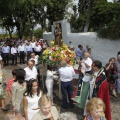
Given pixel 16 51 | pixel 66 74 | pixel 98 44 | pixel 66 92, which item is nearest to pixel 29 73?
pixel 66 74

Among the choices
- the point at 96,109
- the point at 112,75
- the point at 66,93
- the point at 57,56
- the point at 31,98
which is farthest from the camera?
the point at 57,56

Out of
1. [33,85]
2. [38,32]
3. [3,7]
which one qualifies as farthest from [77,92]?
[38,32]

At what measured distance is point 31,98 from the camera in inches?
187

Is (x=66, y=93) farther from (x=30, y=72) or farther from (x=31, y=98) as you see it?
(x=31, y=98)

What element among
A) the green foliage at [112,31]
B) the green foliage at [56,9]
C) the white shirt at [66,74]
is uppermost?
the green foliage at [56,9]

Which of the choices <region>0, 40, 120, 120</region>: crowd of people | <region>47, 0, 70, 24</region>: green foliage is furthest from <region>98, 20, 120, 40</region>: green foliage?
<region>47, 0, 70, 24</region>: green foliage

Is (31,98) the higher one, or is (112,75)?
(31,98)

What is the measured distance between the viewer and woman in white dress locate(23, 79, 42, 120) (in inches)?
186

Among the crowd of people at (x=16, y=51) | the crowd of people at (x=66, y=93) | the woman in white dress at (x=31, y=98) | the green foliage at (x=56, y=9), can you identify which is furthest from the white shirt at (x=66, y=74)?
the green foliage at (x=56, y=9)

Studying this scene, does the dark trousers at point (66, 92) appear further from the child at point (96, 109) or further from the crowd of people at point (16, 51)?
the crowd of people at point (16, 51)

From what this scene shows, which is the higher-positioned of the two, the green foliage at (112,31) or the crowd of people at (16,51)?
the green foliage at (112,31)

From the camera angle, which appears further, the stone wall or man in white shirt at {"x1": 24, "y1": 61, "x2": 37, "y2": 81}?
the stone wall

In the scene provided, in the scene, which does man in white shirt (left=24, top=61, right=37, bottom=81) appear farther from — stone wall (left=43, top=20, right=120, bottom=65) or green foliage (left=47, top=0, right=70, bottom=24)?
green foliage (left=47, top=0, right=70, bottom=24)

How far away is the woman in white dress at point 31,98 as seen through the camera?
4715mm
